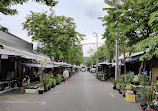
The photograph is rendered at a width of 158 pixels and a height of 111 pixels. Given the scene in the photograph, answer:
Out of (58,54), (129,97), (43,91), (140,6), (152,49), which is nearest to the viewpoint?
(152,49)

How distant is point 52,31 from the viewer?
912 inches

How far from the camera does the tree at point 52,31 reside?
2255 cm

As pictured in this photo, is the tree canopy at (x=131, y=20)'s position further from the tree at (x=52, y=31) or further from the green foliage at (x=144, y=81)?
the tree at (x=52, y=31)

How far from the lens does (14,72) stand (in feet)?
51.6

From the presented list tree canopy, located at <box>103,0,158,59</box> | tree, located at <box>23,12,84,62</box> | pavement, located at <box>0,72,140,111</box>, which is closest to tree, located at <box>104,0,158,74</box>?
tree canopy, located at <box>103,0,158,59</box>

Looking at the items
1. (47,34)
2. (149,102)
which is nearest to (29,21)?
(47,34)

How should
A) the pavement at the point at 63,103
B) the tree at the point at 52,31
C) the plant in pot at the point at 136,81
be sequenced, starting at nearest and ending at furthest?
the pavement at the point at 63,103, the plant in pot at the point at 136,81, the tree at the point at 52,31

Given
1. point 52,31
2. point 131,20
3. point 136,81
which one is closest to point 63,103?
point 136,81

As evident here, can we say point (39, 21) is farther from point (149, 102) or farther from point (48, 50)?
point (149, 102)

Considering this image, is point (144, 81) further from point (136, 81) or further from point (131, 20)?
point (131, 20)

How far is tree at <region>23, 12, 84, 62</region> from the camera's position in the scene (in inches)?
888

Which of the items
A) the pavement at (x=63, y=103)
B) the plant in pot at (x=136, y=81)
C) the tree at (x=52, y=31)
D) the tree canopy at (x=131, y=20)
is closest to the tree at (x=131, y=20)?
the tree canopy at (x=131, y=20)

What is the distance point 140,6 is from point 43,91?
354 inches

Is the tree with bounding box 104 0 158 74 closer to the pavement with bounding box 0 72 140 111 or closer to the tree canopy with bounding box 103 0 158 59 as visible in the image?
the tree canopy with bounding box 103 0 158 59
